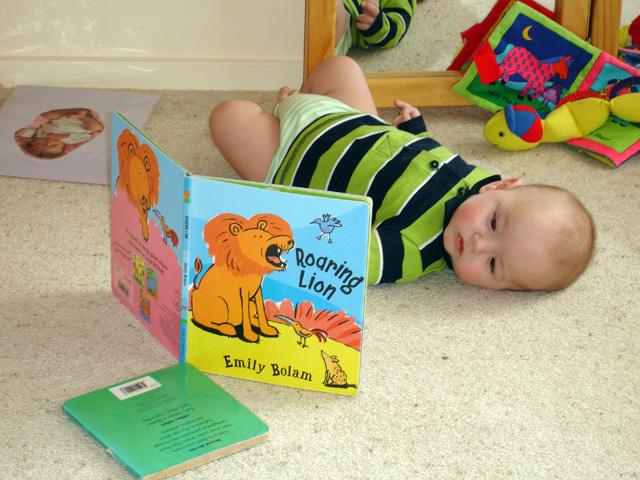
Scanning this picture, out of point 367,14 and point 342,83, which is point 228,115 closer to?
point 342,83

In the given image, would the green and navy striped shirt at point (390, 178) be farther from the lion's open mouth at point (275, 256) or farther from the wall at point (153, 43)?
the wall at point (153, 43)

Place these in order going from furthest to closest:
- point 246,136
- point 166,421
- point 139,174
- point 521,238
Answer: point 246,136 → point 521,238 → point 139,174 → point 166,421

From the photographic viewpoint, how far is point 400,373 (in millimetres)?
1114

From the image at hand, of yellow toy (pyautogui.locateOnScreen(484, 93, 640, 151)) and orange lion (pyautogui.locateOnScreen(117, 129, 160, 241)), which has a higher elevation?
orange lion (pyautogui.locateOnScreen(117, 129, 160, 241))

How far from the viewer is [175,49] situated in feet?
6.01

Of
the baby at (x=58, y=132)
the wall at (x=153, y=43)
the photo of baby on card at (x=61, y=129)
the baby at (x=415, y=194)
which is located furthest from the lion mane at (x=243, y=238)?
the wall at (x=153, y=43)

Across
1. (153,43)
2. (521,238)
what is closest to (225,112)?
(153,43)

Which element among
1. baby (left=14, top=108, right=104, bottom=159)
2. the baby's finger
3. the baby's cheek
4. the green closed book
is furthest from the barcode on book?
the baby's finger

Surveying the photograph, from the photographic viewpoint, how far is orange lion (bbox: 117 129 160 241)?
1059 mm

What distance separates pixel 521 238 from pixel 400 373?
0.81ft

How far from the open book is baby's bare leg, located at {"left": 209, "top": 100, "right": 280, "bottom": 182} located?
365 millimetres

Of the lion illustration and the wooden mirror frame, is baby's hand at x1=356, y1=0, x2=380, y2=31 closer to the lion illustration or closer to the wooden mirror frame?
the wooden mirror frame

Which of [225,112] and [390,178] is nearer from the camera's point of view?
[390,178]

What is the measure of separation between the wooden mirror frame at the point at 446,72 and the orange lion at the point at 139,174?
2.19ft
